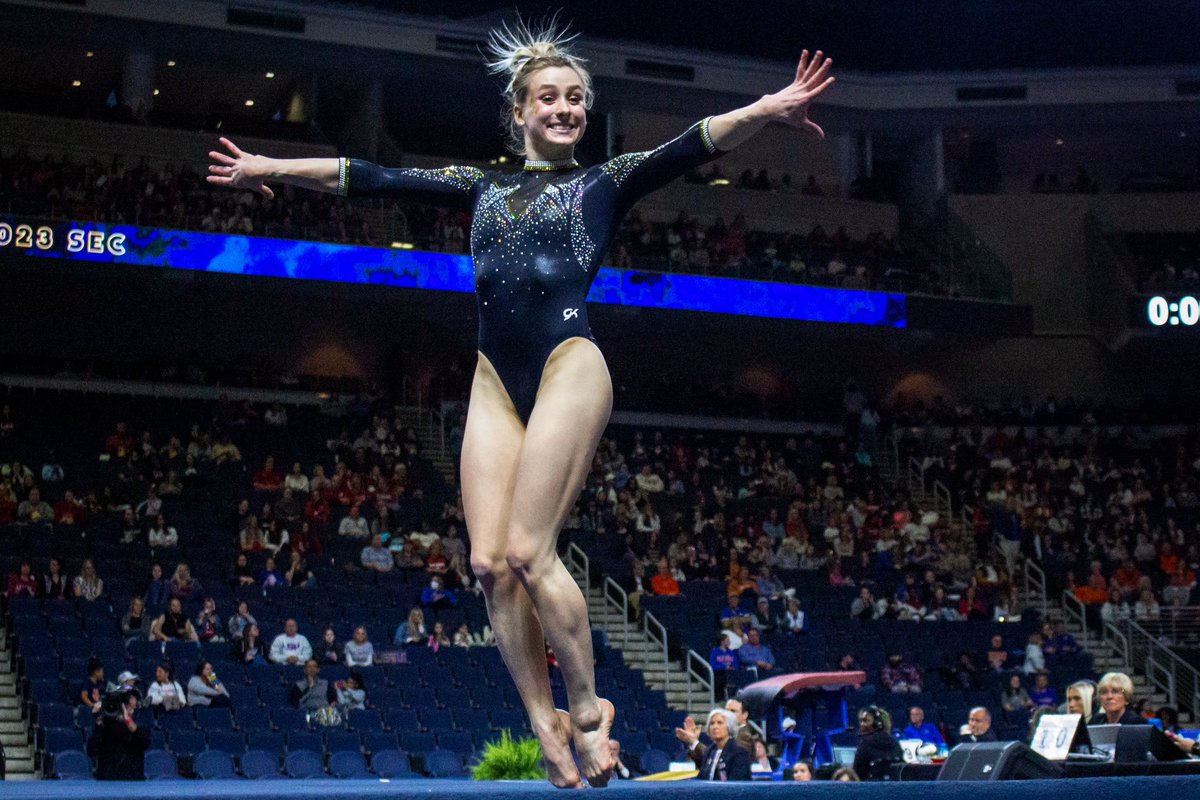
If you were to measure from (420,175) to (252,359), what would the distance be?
21960mm

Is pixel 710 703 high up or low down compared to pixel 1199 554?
down

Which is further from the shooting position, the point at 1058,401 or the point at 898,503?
the point at 1058,401

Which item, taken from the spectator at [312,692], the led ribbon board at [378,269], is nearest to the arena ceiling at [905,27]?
the led ribbon board at [378,269]

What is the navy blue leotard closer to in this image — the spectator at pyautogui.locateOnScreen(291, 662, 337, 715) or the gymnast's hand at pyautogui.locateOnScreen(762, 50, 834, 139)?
the gymnast's hand at pyautogui.locateOnScreen(762, 50, 834, 139)

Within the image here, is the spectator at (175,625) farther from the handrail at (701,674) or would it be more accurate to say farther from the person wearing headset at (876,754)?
the person wearing headset at (876,754)

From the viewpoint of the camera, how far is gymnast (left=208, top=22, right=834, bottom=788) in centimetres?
398

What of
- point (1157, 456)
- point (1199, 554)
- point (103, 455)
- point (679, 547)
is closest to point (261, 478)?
point (103, 455)

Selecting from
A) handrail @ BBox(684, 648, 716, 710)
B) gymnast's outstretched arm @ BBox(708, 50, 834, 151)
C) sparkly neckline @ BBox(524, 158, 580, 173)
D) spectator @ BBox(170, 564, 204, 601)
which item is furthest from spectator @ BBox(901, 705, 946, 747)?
gymnast's outstretched arm @ BBox(708, 50, 834, 151)

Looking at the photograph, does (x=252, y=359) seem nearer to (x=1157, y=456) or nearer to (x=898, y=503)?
(x=898, y=503)

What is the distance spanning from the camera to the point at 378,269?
22062 mm

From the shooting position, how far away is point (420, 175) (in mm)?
4516

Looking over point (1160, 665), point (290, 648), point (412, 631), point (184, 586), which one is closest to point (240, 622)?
point (290, 648)

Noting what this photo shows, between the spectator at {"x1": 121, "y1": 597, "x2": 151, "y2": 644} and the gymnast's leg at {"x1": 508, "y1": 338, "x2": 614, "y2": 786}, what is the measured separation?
11.1 m

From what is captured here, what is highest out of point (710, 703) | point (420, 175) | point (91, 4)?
point (91, 4)
